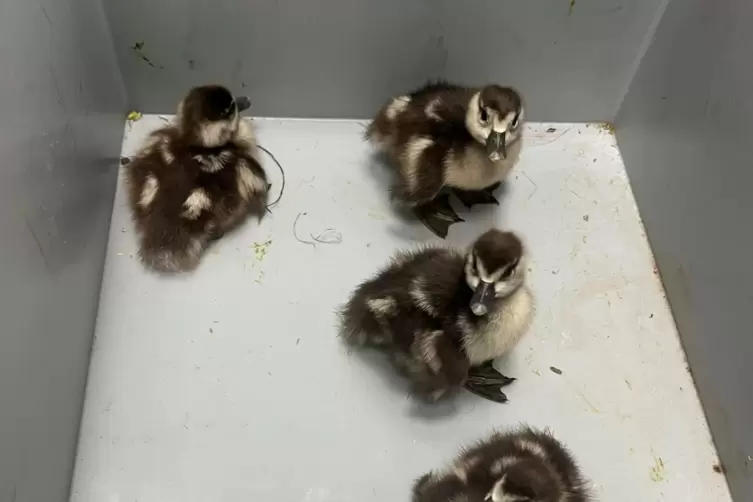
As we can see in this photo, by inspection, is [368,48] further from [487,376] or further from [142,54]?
[487,376]

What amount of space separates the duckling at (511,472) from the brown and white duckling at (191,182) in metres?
0.65

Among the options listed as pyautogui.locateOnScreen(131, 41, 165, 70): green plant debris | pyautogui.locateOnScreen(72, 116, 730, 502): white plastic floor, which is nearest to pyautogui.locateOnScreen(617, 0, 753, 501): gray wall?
pyautogui.locateOnScreen(72, 116, 730, 502): white plastic floor

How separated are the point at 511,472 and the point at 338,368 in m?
0.44

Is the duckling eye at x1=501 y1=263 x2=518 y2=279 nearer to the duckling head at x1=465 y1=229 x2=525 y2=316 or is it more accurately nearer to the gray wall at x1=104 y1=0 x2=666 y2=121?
the duckling head at x1=465 y1=229 x2=525 y2=316

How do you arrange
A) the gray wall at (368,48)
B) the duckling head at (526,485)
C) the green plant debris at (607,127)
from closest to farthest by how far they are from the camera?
the duckling head at (526,485) < the gray wall at (368,48) < the green plant debris at (607,127)

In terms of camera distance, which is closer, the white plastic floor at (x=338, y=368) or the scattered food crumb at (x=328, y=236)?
the white plastic floor at (x=338, y=368)

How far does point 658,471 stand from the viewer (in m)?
1.34

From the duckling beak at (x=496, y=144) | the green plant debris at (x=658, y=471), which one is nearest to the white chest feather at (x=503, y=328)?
the duckling beak at (x=496, y=144)

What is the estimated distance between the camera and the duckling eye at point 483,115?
1333 mm

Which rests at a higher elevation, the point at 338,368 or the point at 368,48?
the point at 368,48

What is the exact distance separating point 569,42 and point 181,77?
0.87 metres

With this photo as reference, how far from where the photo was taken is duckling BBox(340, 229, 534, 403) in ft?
3.80

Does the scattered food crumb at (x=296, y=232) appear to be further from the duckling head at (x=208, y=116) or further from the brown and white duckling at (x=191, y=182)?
the duckling head at (x=208, y=116)

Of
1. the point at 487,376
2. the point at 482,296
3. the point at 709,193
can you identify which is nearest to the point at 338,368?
the point at 487,376
